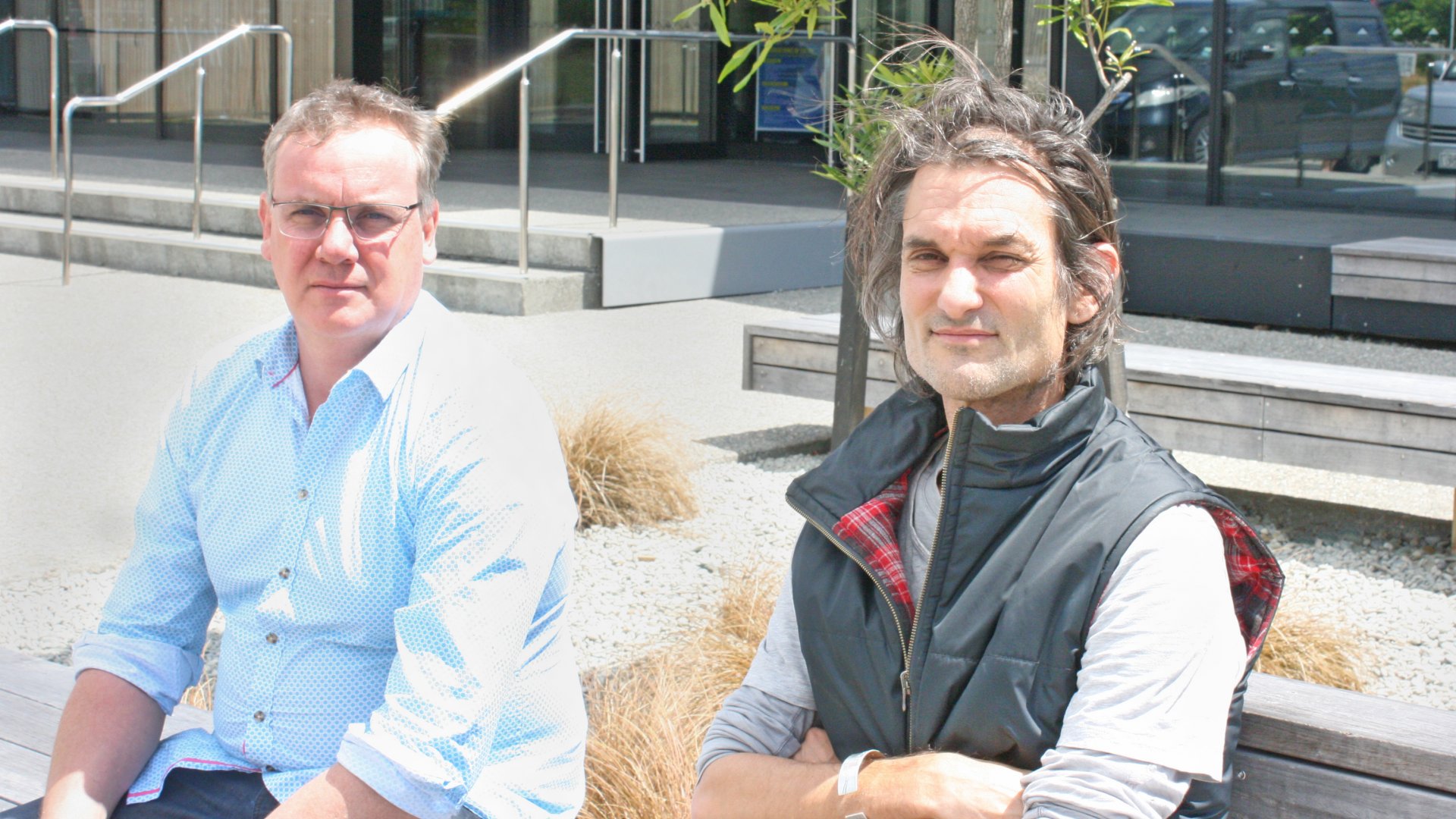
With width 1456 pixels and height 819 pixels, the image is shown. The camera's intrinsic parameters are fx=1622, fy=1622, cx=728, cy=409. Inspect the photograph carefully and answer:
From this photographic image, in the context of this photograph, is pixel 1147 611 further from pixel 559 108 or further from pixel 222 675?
pixel 559 108

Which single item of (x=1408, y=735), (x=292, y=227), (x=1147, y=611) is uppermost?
(x=292, y=227)

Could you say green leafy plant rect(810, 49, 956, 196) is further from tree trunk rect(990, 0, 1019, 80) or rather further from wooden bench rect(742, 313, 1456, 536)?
wooden bench rect(742, 313, 1456, 536)

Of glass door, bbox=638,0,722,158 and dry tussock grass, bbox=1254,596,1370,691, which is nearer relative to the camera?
dry tussock grass, bbox=1254,596,1370,691

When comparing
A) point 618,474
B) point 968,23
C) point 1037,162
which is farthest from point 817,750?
point 618,474

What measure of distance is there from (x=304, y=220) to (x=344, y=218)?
0.06 m

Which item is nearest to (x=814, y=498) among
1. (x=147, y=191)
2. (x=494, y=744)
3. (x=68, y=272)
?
(x=494, y=744)

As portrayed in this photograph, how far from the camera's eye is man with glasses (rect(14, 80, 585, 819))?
1976 millimetres

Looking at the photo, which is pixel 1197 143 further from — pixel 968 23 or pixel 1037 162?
pixel 1037 162

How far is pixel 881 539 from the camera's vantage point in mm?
1818

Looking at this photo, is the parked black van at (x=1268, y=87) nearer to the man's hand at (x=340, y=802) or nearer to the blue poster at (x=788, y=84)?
the blue poster at (x=788, y=84)

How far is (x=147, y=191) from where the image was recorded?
11.5 metres

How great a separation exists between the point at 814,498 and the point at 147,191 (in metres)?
10.7

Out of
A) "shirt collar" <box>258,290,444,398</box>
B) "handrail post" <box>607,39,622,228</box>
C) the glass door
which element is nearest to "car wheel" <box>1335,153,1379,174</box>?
"handrail post" <box>607,39,622,228</box>

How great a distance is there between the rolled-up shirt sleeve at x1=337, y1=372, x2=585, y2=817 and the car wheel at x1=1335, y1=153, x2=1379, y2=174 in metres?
9.69
